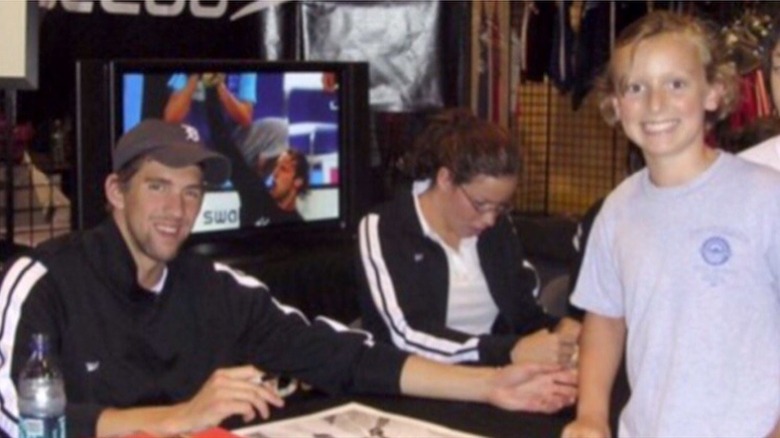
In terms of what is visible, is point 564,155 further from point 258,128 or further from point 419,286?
point 419,286

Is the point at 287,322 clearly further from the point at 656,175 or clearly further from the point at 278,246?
the point at 278,246

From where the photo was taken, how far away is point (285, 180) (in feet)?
13.2

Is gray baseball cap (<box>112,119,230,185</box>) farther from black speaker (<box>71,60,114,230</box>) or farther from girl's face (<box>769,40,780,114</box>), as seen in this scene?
girl's face (<box>769,40,780,114</box>)

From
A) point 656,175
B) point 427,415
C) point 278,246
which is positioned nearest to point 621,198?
point 656,175

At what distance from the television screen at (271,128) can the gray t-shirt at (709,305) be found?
1.78 m

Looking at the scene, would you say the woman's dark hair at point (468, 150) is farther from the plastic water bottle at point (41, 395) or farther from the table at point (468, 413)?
the plastic water bottle at point (41, 395)

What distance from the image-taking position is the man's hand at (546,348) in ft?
9.20

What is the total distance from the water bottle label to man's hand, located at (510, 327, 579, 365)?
1105 millimetres

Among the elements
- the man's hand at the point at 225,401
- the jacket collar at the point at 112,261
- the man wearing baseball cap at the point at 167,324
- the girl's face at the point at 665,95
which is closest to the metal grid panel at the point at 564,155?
the man wearing baseball cap at the point at 167,324

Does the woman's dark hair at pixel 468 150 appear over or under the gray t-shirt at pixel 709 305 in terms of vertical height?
over

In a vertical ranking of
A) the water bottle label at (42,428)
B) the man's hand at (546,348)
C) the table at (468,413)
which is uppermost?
the water bottle label at (42,428)

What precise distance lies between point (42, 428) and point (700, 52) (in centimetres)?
112

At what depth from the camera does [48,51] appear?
3701mm

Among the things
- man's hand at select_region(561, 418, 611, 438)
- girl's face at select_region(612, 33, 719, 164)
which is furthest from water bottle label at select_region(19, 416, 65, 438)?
girl's face at select_region(612, 33, 719, 164)
